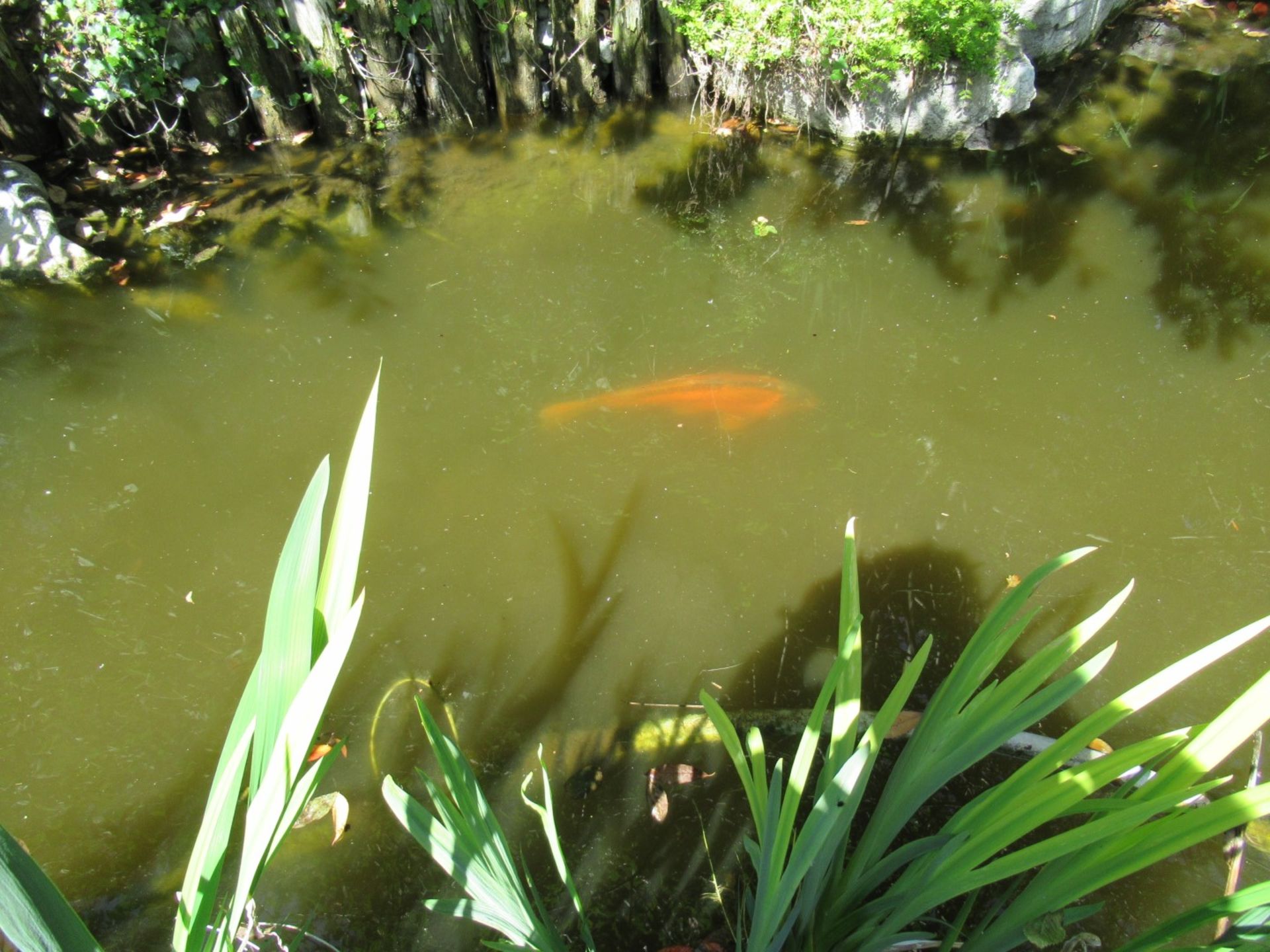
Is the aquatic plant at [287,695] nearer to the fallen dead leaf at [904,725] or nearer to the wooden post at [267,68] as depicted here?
the fallen dead leaf at [904,725]

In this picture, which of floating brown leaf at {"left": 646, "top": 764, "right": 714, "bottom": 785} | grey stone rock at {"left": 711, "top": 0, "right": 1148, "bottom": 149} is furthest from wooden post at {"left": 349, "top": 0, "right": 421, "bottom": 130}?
floating brown leaf at {"left": 646, "top": 764, "right": 714, "bottom": 785}

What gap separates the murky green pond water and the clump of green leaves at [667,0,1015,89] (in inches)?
21.5

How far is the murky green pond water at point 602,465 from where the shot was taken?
2.20m

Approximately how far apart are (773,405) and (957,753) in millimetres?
1853

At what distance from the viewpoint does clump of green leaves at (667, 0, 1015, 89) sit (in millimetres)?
4027

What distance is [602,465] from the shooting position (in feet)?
9.32

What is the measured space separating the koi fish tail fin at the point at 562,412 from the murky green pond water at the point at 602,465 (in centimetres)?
5

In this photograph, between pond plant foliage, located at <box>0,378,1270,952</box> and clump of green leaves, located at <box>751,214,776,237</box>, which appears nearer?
pond plant foliage, located at <box>0,378,1270,952</box>

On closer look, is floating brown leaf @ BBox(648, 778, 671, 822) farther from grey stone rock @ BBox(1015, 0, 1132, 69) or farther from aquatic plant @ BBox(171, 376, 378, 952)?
grey stone rock @ BBox(1015, 0, 1132, 69)

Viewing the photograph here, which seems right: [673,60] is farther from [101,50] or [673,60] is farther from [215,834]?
[215,834]

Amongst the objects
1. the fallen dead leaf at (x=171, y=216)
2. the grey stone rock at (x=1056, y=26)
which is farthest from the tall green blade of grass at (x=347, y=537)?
the grey stone rock at (x=1056, y=26)

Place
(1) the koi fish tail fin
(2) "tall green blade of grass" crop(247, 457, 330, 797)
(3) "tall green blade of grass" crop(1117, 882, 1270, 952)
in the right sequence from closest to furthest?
(2) "tall green blade of grass" crop(247, 457, 330, 797), (3) "tall green blade of grass" crop(1117, 882, 1270, 952), (1) the koi fish tail fin

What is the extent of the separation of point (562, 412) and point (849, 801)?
2006 millimetres

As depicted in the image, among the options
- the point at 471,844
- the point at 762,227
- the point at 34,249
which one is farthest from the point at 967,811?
the point at 34,249
